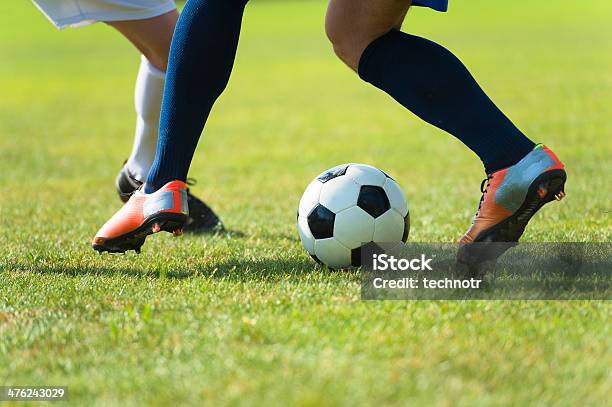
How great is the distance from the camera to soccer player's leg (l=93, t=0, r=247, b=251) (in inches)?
133

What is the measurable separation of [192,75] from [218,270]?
2.63ft

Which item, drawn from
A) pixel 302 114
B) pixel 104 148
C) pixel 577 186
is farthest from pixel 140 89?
pixel 302 114

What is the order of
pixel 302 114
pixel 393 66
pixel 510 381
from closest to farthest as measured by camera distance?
pixel 510 381, pixel 393 66, pixel 302 114

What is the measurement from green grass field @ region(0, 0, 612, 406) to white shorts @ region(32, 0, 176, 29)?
112 cm

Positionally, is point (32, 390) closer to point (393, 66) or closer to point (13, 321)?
point (13, 321)

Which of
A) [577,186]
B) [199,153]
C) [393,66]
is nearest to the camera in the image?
[393,66]

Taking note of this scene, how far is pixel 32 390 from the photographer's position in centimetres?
221

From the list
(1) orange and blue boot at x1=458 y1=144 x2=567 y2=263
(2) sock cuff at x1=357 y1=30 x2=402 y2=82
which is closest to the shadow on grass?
(1) orange and blue boot at x1=458 y1=144 x2=567 y2=263

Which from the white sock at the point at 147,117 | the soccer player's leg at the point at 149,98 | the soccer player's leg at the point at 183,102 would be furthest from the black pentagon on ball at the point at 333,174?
the white sock at the point at 147,117

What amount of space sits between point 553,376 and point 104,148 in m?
7.67

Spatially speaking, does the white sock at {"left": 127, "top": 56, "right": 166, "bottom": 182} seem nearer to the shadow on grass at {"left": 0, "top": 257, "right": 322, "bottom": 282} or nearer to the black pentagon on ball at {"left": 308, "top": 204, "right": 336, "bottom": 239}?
the shadow on grass at {"left": 0, "top": 257, "right": 322, "bottom": 282}

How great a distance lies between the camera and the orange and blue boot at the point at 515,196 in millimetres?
3068

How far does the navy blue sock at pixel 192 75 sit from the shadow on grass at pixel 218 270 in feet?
1.14

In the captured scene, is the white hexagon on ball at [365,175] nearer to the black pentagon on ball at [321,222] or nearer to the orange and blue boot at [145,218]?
the black pentagon on ball at [321,222]
